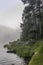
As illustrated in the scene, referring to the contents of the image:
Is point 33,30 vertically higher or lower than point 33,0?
lower

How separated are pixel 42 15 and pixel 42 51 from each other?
4730 cm

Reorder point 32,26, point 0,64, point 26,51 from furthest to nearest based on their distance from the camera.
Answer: point 32,26 < point 26,51 < point 0,64

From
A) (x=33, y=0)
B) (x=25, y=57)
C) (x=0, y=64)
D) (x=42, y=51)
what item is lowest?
(x=42, y=51)

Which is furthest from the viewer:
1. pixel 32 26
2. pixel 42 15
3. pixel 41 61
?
pixel 32 26

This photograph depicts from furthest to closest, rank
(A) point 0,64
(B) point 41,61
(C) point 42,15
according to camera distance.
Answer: (C) point 42,15 → (A) point 0,64 → (B) point 41,61

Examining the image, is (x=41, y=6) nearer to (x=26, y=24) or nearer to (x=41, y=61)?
(x=26, y=24)

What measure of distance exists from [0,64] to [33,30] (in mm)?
36393

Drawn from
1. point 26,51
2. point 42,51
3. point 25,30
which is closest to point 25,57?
point 26,51

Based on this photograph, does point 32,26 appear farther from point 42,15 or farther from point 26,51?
point 26,51

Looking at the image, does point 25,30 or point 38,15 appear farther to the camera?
point 25,30

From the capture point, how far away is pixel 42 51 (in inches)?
1105

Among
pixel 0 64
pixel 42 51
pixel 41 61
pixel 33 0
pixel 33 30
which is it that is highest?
pixel 33 0

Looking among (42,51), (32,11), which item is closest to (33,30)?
(32,11)

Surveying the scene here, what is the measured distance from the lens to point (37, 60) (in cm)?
2547
